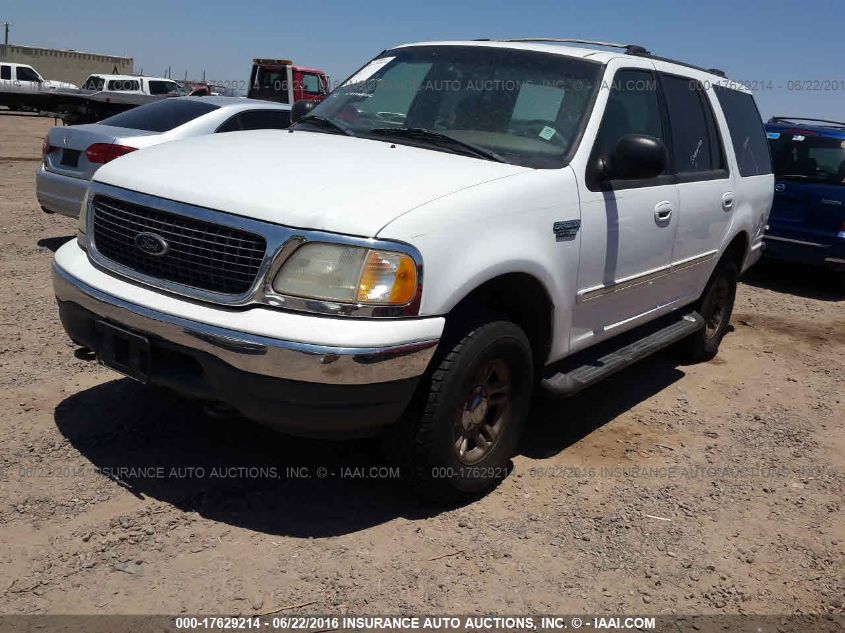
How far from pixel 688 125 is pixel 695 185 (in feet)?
1.33

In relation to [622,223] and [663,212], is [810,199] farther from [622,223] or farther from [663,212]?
[622,223]

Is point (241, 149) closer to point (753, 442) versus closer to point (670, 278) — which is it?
point (670, 278)

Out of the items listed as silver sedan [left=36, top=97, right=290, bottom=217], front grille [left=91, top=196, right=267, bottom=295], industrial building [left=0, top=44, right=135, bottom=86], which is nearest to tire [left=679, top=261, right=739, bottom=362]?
front grille [left=91, top=196, right=267, bottom=295]

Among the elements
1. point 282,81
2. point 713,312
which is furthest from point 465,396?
point 282,81

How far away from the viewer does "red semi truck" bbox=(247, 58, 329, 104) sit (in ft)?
79.7

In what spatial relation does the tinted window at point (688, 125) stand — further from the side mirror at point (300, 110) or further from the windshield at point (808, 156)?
A: the windshield at point (808, 156)

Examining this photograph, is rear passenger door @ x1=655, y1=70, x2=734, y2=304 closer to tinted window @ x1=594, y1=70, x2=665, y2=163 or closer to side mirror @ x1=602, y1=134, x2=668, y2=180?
tinted window @ x1=594, y1=70, x2=665, y2=163

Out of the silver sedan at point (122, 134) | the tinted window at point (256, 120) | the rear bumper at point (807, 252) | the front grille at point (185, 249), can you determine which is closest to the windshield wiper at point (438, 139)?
the front grille at point (185, 249)

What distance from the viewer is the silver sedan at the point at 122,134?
7.36 m

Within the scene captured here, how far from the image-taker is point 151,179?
10.9 ft

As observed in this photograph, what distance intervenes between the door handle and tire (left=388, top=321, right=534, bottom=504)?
1.31m

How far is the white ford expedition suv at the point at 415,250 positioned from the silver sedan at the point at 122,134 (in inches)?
137

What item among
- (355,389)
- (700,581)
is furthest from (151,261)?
(700,581)

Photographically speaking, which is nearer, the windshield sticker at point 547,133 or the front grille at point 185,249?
the front grille at point 185,249
